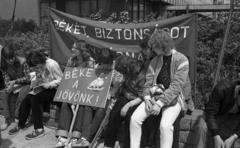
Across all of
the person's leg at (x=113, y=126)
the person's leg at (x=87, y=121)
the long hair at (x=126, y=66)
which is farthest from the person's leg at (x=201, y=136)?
the person's leg at (x=87, y=121)

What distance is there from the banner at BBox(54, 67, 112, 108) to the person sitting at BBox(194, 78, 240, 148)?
1.42 metres

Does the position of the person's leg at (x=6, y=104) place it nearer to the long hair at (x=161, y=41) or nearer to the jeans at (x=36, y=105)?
the jeans at (x=36, y=105)

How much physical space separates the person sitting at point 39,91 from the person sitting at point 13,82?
0.34m

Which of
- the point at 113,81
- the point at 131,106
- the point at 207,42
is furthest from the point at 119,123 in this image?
the point at 207,42

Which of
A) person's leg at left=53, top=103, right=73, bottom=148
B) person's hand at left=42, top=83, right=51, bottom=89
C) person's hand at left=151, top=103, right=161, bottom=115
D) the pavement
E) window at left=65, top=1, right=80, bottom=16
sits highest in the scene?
window at left=65, top=1, right=80, bottom=16

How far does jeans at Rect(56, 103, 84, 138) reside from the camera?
368 centimetres

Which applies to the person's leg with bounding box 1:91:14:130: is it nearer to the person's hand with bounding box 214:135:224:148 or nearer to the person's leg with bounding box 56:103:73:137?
the person's leg with bounding box 56:103:73:137

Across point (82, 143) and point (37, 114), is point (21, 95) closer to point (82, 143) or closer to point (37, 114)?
point (37, 114)

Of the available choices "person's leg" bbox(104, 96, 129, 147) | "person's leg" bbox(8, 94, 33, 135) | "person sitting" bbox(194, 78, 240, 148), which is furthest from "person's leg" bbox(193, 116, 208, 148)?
"person's leg" bbox(8, 94, 33, 135)

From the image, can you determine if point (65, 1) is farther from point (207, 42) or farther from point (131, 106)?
point (131, 106)

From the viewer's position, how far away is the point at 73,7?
16.4 metres

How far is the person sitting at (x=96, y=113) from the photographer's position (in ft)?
11.8

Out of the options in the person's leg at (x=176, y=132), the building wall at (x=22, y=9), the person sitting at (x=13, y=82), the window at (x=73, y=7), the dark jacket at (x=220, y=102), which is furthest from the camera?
the building wall at (x=22, y=9)

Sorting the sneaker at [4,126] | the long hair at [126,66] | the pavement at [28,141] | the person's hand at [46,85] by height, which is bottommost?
the pavement at [28,141]
